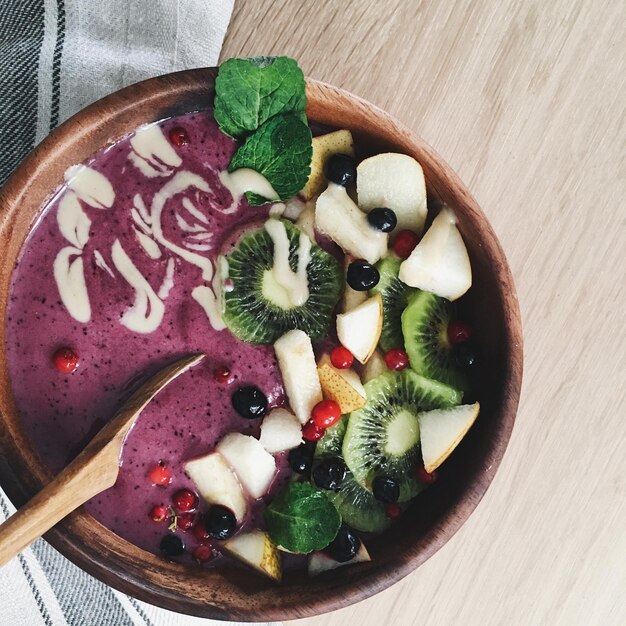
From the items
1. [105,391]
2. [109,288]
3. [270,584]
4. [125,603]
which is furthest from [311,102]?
[125,603]

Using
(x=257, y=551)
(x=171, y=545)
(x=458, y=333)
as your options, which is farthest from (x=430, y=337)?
(x=171, y=545)

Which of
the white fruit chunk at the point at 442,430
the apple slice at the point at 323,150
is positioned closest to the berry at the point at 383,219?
the apple slice at the point at 323,150

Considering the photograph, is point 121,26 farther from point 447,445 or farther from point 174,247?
point 447,445

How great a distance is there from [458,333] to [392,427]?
0.67 feet

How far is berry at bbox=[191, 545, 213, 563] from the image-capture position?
145cm

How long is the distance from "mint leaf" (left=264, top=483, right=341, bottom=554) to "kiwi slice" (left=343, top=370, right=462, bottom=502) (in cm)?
9

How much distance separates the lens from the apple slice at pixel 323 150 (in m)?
1.38

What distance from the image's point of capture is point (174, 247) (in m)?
1.41

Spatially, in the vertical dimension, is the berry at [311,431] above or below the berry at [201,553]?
above

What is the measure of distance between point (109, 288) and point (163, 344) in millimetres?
133

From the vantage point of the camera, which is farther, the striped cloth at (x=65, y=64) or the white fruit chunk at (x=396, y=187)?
the striped cloth at (x=65, y=64)

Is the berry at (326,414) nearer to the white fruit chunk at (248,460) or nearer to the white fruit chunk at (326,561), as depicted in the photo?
the white fruit chunk at (248,460)

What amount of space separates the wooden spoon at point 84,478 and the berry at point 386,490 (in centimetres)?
38

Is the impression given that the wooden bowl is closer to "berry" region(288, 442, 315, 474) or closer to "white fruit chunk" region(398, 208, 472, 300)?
"white fruit chunk" region(398, 208, 472, 300)
